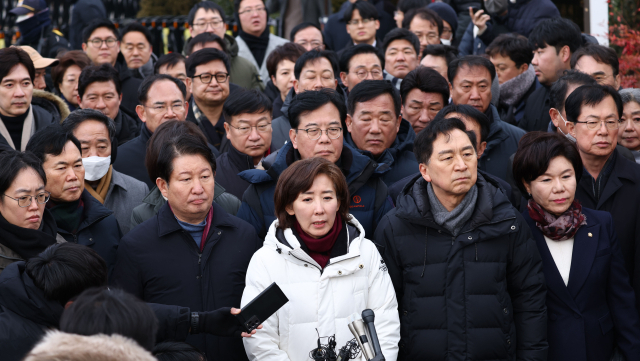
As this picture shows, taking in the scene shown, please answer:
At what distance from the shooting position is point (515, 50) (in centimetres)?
729

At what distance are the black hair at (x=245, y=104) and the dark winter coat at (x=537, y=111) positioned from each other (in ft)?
8.51

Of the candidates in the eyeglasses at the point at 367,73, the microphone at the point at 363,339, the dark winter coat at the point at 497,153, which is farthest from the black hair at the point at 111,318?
the eyeglasses at the point at 367,73

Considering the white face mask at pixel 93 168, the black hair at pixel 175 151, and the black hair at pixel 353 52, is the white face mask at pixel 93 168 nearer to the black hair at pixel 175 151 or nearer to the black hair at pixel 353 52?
the black hair at pixel 175 151

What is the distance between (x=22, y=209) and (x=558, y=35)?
538cm

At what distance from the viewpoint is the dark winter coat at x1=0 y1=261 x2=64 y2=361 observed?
329 centimetres

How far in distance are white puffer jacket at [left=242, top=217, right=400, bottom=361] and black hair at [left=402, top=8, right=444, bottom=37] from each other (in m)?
5.53

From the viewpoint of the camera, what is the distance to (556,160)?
4387 mm

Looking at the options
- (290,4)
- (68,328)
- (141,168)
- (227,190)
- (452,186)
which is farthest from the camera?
(290,4)

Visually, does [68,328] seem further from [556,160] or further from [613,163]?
[613,163]

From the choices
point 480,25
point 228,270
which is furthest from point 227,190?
point 480,25

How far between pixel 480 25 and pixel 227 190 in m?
4.83

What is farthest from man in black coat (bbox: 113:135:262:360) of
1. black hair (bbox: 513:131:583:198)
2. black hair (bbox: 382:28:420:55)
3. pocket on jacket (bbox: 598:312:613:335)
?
black hair (bbox: 382:28:420:55)

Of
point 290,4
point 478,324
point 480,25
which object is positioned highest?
point 290,4

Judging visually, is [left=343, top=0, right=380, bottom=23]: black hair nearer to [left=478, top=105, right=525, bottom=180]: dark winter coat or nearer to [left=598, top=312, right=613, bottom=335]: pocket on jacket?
[left=478, top=105, right=525, bottom=180]: dark winter coat
